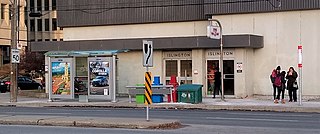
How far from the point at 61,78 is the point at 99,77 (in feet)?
8.26

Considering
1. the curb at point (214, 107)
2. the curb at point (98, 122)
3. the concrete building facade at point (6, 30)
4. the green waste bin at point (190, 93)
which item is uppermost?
the concrete building facade at point (6, 30)

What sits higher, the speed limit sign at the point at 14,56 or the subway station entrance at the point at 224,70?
the speed limit sign at the point at 14,56

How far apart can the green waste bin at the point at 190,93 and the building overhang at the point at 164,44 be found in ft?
13.8

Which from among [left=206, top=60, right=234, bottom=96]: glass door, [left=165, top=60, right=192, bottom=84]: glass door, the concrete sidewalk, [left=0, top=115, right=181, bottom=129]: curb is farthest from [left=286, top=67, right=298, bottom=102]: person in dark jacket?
[left=0, top=115, right=181, bottom=129]: curb

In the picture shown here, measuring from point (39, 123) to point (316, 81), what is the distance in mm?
17959

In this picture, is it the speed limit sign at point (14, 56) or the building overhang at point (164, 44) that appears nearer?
the building overhang at point (164, 44)

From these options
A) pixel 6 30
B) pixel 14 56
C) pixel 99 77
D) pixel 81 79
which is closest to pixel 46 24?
pixel 6 30

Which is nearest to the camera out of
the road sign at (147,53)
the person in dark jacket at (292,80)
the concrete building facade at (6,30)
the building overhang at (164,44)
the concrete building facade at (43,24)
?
the road sign at (147,53)

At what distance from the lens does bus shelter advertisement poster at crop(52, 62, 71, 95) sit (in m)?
31.9

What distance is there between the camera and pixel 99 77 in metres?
31.1

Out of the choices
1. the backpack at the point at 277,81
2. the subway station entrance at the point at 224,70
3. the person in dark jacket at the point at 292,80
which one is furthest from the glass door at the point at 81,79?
the person in dark jacket at the point at 292,80

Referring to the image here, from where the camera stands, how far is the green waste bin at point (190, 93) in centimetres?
2813

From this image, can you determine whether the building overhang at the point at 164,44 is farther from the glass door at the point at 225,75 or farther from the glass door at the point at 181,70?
the glass door at the point at 181,70

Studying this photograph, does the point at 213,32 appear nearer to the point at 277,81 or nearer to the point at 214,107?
the point at 277,81
